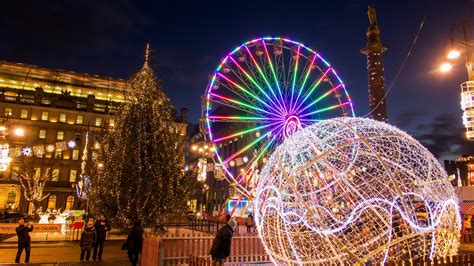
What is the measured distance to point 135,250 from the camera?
12.2m

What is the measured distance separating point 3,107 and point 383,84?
59.9m

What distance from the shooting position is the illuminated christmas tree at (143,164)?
64.9 ft

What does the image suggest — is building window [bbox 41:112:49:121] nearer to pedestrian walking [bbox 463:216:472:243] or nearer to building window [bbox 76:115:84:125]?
building window [bbox 76:115:84:125]

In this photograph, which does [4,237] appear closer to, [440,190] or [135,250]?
[135,250]

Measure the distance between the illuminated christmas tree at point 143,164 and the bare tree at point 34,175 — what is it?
30126 millimetres

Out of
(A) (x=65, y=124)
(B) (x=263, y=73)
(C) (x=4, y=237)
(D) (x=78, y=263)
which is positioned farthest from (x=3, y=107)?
(D) (x=78, y=263)

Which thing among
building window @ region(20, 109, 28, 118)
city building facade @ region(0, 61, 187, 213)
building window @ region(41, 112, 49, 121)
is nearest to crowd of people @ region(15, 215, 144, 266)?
city building facade @ region(0, 61, 187, 213)

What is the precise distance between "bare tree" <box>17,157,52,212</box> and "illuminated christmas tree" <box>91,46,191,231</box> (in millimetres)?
30126

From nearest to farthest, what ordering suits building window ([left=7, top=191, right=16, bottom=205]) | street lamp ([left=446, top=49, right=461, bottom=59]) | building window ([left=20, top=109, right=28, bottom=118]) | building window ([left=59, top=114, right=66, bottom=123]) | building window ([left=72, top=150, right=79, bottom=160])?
street lamp ([left=446, top=49, right=461, bottom=59]), building window ([left=7, top=191, right=16, bottom=205]), building window ([left=20, top=109, right=28, bottom=118]), building window ([left=72, top=150, right=79, bottom=160]), building window ([left=59, top=114, right=66, bottom=123])

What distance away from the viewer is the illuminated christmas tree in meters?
→ 19.8

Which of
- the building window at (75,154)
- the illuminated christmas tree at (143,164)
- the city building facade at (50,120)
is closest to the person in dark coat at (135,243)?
the illuminated christmas tree at (143,164)

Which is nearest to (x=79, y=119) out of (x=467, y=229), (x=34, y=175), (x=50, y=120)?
(x=50, y=120)

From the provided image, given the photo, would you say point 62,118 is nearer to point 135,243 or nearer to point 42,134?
point 42,134

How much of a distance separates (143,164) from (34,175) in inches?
1476
